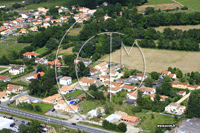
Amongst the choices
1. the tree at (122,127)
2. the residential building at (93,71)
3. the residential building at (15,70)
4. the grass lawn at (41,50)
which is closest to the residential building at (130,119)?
the tree at (122,127)

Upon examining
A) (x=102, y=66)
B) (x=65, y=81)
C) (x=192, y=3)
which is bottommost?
A: (x=65, y=81)

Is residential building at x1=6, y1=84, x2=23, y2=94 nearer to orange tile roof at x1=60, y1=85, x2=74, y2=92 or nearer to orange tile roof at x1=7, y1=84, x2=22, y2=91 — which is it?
orange tile roof at x1=7, y1=84, x2=22, y2=91

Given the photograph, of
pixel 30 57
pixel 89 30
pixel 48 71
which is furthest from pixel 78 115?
pixel 89 30

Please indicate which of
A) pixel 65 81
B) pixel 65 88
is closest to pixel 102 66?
pixel 65 81

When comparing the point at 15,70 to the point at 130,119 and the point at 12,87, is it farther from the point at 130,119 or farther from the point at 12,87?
the point at 130,119

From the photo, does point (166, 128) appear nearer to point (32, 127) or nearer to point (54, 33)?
point (32, 127)

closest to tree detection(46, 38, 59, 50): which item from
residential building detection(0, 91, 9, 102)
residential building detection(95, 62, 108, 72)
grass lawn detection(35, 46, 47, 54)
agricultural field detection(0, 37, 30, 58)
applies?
grass lawn detection(35, 46, 47, 54)

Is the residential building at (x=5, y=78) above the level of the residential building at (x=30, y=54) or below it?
below

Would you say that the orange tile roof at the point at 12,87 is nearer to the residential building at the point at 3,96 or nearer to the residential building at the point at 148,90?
the residential building at the point at 3,96
